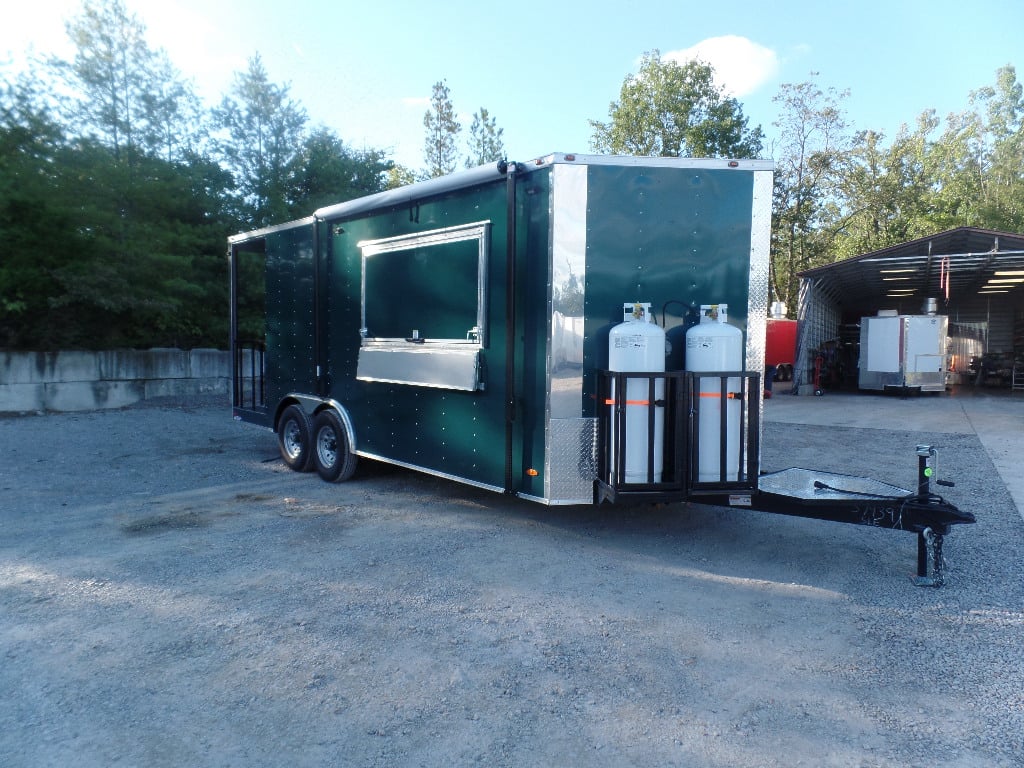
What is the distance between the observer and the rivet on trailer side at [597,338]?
4.76 meters

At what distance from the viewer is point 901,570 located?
489 centimetres

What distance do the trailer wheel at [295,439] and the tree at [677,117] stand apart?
86.7 ft

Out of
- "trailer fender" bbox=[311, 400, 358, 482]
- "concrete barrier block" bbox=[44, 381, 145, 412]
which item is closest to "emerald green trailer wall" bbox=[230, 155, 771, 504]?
"trailer fender" bbox=[311, 400, 358, 482]

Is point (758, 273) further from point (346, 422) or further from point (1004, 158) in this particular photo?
point (1004, 158)

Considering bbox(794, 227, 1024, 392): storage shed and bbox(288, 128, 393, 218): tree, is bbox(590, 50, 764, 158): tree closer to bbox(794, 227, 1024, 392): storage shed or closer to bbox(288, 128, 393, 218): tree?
bbox(794, 227, 1024, 392): storage shed

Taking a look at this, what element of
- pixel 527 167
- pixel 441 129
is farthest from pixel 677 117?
pixel 527 167

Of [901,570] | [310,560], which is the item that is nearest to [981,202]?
[901,570]

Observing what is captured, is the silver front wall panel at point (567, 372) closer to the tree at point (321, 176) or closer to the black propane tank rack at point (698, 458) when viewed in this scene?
the black propane tank rack at point (698, 458)

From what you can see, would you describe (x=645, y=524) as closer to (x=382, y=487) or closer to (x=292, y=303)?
(x=382, y=487)

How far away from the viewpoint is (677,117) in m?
32.0

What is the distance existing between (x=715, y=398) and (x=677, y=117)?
30437mm

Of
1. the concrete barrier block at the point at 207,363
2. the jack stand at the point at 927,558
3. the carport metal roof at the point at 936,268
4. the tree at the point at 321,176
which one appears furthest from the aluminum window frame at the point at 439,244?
the carport metal roof at the point at 936,268

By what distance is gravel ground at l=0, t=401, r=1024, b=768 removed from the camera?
2.82m

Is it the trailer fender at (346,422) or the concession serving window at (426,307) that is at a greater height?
the concession serving window at (426,307)
